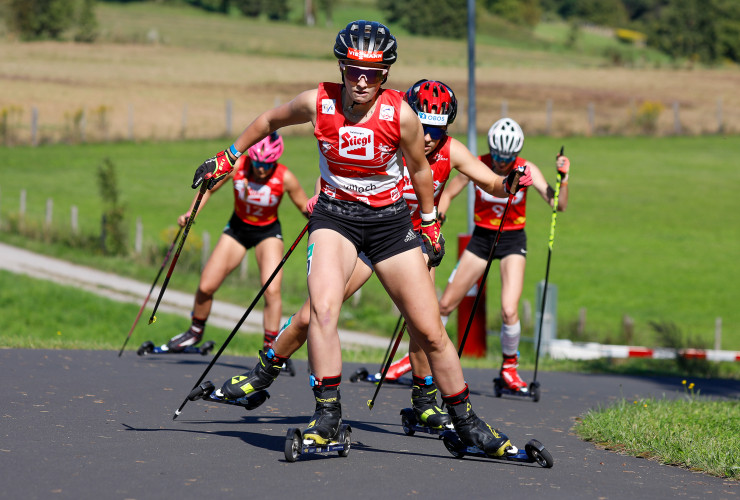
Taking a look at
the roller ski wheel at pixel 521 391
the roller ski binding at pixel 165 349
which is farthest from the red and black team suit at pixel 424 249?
the roller ski binding at pixel 165 349

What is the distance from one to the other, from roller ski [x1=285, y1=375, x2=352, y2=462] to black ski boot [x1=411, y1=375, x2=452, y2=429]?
1.17 metres

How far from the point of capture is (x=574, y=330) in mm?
22078

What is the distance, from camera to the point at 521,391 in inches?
422

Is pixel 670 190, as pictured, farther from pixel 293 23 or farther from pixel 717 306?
pixel 293 23

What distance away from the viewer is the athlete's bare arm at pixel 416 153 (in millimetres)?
6559

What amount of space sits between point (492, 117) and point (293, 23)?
65.7m

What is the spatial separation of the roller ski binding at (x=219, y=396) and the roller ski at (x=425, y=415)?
104cm

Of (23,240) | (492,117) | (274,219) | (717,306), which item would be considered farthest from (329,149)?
(492,117)

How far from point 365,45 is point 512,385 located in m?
5.11

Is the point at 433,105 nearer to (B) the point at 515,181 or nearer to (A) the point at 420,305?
(B) the point at 515,181

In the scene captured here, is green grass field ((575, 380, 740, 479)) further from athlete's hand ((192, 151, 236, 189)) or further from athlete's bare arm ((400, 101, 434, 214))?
athlete's hand ((192, 151, 236, 189))

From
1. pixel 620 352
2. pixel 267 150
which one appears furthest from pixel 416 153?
pixel 620 352

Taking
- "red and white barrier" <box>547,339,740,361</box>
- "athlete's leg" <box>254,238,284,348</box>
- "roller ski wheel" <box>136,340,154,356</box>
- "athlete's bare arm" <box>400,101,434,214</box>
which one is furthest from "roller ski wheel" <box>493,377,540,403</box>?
"red and white barrier" <box>547,339,740,361</box>

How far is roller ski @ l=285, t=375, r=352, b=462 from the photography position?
638 cm
